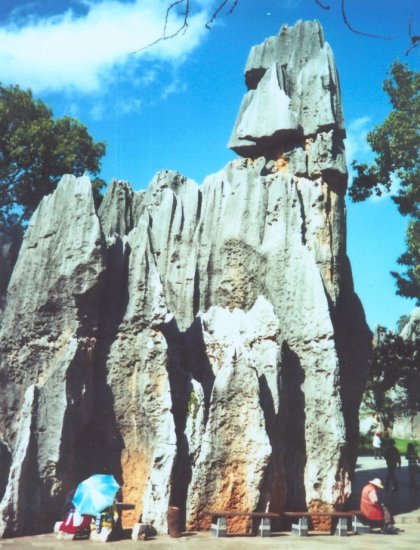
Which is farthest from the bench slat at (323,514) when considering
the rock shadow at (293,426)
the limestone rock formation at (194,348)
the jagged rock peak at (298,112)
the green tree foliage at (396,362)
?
the green tree foliage at (396,362)

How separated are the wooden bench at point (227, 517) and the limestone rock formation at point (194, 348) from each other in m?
0.32

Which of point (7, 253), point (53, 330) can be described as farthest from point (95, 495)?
point (7, 253)

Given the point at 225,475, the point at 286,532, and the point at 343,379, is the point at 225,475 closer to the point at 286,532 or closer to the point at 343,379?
the point at 286,532

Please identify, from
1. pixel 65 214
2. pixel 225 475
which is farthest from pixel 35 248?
pixel 225 475

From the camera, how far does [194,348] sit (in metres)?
17.3

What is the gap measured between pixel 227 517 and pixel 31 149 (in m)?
19.1

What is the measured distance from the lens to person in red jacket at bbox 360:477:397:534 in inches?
594

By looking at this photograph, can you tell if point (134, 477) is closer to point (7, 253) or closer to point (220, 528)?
point (220, 528)

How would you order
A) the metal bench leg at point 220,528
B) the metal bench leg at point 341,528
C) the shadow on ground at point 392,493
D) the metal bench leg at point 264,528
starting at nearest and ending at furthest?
the metal bench leg at point 220,528 < the metal bench leg at point 264,528 < the metal bench leg at point 341,528 < the shadow on ground at point 392,493

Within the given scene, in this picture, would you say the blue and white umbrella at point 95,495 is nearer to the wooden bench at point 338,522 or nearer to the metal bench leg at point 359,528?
the wooden bench at point 338,522

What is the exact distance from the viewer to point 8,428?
1437 centimetres

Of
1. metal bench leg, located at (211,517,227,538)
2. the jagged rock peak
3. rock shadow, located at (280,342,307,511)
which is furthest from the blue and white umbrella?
the jagged rock peak

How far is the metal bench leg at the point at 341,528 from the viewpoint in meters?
14.9

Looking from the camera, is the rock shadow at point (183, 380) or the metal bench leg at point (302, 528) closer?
the metal bench leg at point (302, 528)
